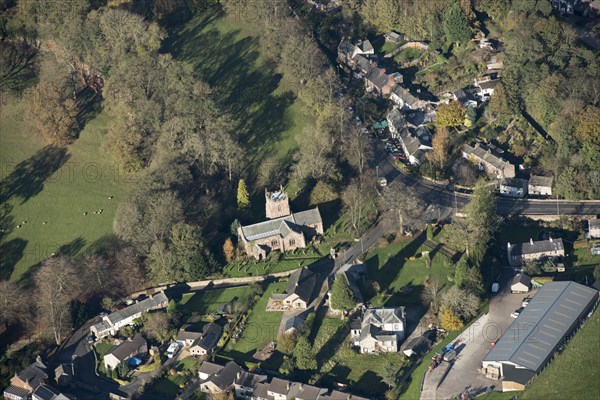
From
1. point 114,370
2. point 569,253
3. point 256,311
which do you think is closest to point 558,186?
point 569,253

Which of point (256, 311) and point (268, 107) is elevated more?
point (268, 107)

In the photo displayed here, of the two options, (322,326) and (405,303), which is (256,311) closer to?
(322,326)

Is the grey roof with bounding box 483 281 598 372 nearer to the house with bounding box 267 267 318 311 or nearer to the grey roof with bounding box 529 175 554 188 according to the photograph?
the grey roof with bounding box 529 175 554 188

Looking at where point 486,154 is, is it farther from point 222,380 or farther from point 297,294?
point 222,380

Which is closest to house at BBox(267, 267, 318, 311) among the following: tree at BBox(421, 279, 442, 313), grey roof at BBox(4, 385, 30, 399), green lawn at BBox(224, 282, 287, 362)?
green lawn at BBox(224, 282, 287, 362)

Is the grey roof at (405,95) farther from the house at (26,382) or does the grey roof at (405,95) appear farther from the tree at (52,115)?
the house at (26,382)

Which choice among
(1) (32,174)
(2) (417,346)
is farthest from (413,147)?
(1) (32,174)
